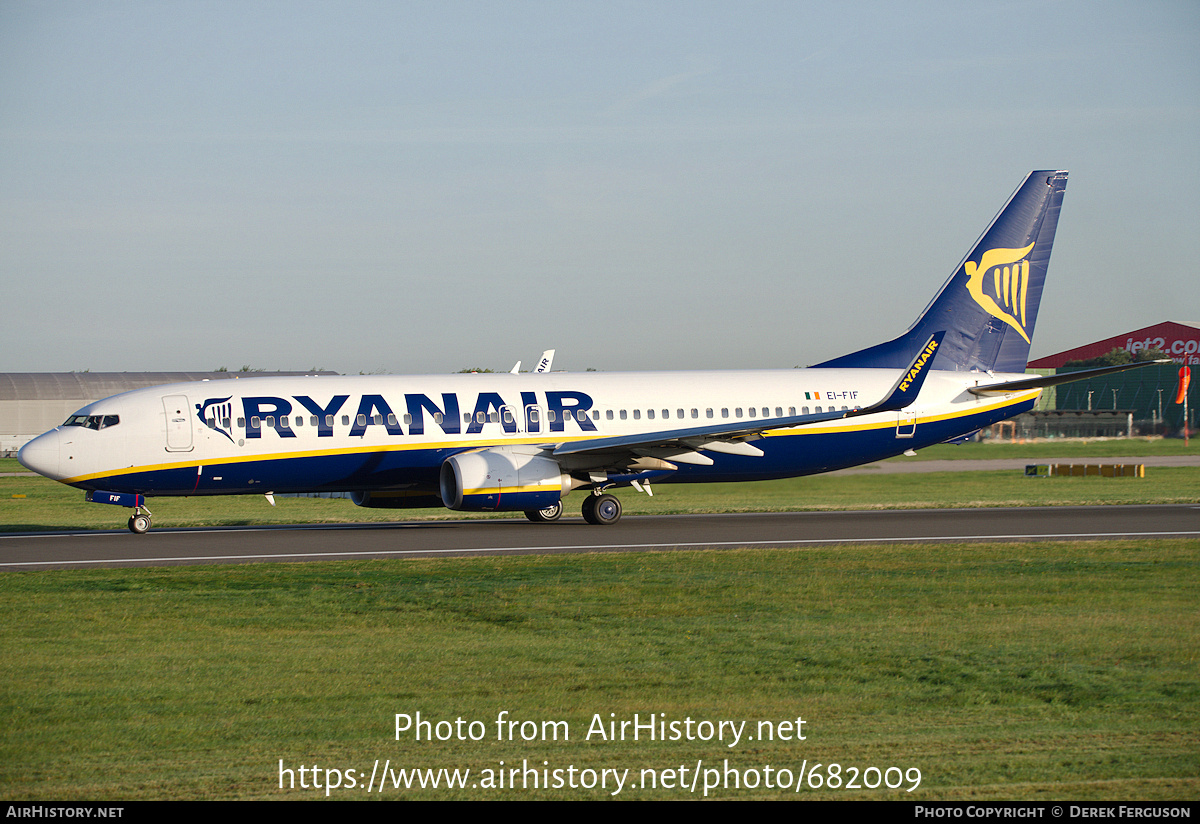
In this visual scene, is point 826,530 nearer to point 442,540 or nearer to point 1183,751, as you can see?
point 442,540

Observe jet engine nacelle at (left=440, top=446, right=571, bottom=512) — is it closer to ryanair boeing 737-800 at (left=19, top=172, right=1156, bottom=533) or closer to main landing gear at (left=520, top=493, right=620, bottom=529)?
ryanair boeing 737-800 at (left=19, top=172, right=1156, bottom=533)

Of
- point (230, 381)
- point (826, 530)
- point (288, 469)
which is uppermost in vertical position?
point (230, 381)

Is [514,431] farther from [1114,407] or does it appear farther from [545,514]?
[1114,407]

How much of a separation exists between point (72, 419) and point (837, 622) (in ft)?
69.4

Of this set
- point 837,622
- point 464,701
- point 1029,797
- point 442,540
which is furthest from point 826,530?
point 1029,797

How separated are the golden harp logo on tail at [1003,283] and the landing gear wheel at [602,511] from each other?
542 inches

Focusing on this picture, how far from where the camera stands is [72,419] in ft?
95.3

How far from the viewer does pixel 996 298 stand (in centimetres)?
3656

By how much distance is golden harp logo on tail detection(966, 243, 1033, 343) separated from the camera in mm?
36406

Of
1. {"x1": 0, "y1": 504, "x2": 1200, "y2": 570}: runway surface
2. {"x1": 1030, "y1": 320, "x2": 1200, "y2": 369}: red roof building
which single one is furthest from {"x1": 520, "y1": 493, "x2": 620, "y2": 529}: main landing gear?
{"x1": 1030, "y1": 320, "x2": 1200, "y2": 369}: red roof building

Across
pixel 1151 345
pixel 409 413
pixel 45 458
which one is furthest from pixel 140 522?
pixel 1151 345

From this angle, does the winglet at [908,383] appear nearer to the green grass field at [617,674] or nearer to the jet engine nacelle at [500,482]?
the jet engine nacelle at [500,482]

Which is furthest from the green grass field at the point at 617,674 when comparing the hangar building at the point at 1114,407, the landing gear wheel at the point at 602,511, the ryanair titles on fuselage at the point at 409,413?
the hangar building at the point at 1114,407

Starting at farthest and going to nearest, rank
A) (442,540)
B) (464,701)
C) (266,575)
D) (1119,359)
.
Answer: (1119,359) < (442,540) < (266,575) < (464,701)
